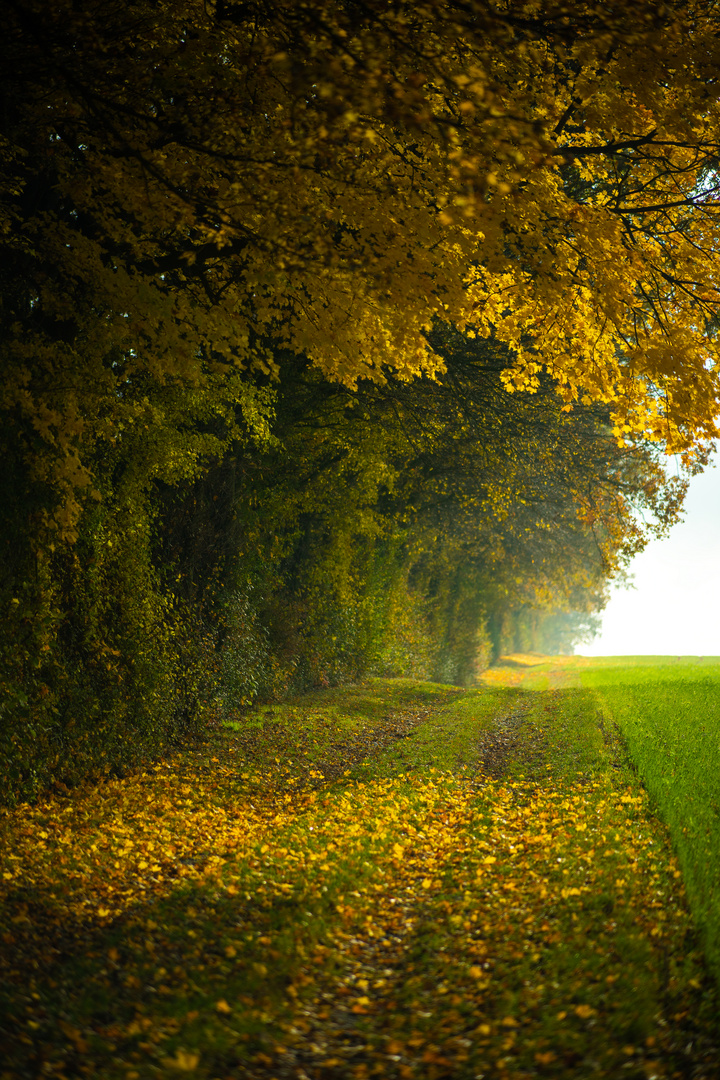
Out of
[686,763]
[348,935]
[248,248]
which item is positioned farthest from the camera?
[686,763]

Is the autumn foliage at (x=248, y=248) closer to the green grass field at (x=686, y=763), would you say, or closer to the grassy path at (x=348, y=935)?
the grassy path at (x=348, y=935)

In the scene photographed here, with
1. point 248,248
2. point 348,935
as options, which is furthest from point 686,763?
point 248,248

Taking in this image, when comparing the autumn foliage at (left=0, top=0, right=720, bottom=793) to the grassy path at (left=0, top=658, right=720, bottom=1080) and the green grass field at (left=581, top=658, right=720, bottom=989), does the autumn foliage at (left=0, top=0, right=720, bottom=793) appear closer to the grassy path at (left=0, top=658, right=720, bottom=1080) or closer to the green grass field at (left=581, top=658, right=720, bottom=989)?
the grassy path at (left=0, top=658, right=720, bottom=1080)

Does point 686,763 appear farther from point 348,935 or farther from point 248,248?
point 248,248

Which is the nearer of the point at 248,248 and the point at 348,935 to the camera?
the point at 348,935

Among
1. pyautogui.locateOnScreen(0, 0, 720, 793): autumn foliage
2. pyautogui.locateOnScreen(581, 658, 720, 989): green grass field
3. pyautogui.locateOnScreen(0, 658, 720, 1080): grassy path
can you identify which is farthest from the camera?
pyautogui.locateOnScreen(0, 0, 720, 793): autumn foliage

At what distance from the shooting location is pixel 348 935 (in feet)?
18.4

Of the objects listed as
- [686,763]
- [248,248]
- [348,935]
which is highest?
[248,248]

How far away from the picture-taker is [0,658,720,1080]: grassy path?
13.3ft

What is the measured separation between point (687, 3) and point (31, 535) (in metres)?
8.68

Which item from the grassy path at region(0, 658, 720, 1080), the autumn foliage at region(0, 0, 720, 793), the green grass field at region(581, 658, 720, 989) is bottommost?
the grassy path at region(0, 658, 720, 1080)

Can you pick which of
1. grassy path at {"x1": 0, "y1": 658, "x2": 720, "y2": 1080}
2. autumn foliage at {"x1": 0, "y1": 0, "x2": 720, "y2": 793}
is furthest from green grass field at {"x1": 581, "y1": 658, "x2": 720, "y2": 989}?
autumn foliage at {"x1": 0, "y1": 0, "x2": 720, "y2": 793}

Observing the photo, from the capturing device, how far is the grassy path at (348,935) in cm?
404

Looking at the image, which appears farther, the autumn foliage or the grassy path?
the autumn foliage
